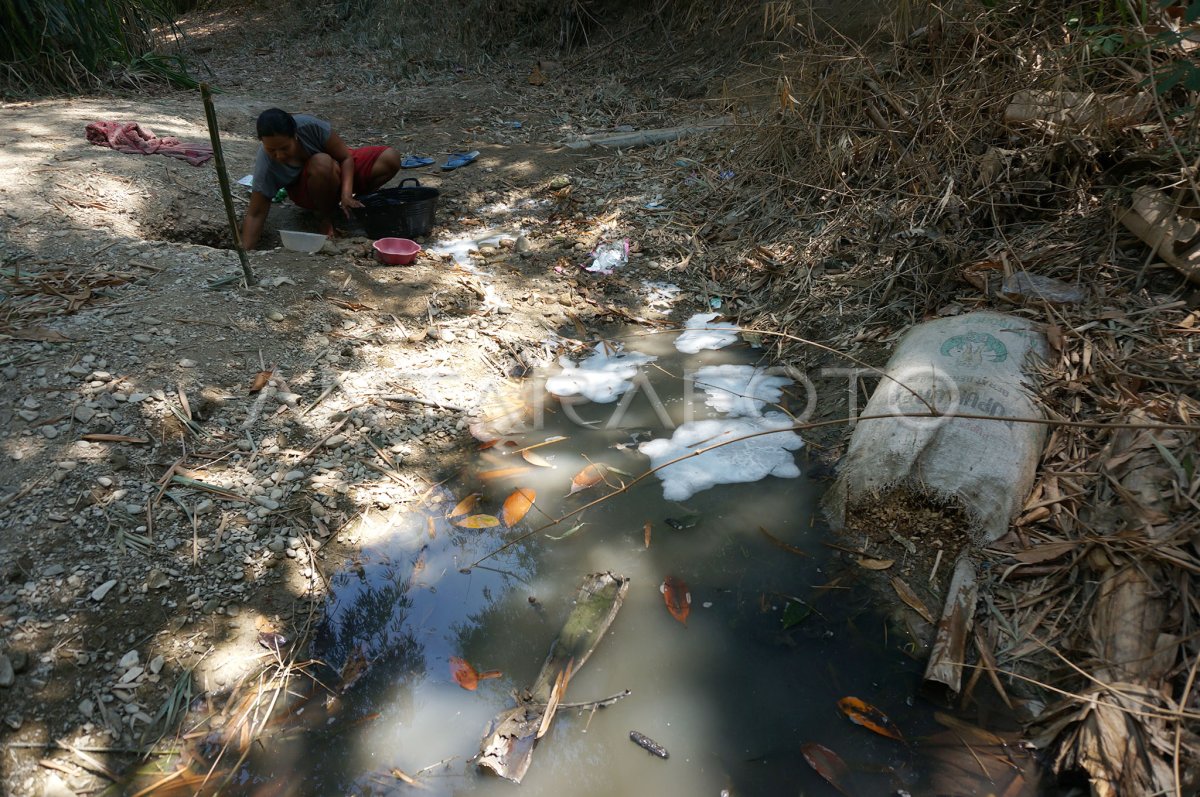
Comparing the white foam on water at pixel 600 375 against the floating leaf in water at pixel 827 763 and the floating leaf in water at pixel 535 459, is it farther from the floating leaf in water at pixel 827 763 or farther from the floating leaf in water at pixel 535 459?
the floating leaf in water at pixel 827 763

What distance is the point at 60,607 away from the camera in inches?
73.4

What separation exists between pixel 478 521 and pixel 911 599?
1.38m

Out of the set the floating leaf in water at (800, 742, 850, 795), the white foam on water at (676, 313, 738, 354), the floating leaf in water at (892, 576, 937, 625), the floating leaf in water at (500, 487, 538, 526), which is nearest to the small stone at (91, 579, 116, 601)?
the floating leaf in water at (500, 487, 538, 526)

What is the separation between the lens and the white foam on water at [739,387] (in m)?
2.89

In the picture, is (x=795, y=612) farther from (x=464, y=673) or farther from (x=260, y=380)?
(x=260, y=380)

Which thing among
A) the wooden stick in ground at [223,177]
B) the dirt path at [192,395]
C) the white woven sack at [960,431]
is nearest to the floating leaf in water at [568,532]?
the dirt path at [192,395]

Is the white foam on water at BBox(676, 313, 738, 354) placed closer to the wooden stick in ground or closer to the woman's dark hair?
the wooden stick in ground

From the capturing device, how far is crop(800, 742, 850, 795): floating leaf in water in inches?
63.5

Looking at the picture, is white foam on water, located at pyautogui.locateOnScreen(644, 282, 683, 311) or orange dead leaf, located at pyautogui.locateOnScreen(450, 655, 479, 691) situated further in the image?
white foam on water, located at pyautogui.locateOnScreen(644, 282, 683, 311)

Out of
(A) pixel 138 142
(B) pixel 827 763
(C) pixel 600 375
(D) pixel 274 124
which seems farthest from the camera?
(A) pixel 138 142

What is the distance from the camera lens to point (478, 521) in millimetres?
2371

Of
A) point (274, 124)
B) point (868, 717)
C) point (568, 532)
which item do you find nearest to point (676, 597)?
point (568, 532)

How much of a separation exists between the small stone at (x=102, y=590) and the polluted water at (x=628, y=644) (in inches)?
22.8

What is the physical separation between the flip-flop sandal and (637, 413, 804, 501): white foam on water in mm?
3211
